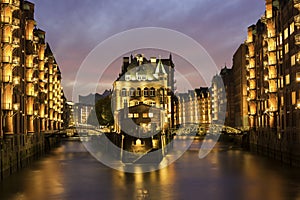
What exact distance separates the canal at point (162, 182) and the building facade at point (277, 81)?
526 cm

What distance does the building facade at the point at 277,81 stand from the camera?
59.4 metres

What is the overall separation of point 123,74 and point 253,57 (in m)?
73.4

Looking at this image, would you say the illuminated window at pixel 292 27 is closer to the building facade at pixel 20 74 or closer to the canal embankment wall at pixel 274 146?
the canal embankment wall at pixel 274 146

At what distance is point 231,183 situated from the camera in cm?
4734

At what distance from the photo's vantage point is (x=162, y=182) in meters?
48.7

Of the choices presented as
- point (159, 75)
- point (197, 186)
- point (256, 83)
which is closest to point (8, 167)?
point (197, 186)

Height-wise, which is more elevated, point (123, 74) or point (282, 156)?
point (123, 74)

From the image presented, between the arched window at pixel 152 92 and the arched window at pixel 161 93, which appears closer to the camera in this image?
the arched window at pixel 161 93

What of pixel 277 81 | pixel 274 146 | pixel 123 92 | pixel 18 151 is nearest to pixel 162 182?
pixel 18 151

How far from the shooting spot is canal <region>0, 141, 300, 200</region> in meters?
40.7

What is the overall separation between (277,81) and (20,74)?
38.5 meters

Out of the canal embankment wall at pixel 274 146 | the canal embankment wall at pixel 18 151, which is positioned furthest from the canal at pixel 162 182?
the canal embankment wall at pixel 274 146

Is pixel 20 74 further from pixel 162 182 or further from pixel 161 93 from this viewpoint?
pixel 161 93

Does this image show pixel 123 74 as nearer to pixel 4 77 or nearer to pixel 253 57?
pixel 253 57
